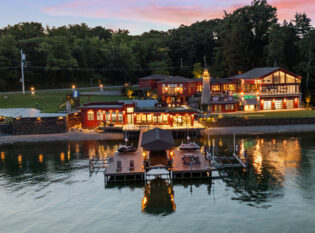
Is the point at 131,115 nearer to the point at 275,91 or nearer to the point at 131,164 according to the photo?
the point at 131,164

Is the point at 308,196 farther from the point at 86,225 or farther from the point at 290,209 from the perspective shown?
the point at 86,225

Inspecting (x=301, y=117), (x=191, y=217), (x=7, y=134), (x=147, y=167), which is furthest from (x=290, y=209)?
(x=7, y=134)

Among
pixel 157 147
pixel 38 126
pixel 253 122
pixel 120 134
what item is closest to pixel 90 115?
pixel 120 134

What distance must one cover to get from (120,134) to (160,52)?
6560cm

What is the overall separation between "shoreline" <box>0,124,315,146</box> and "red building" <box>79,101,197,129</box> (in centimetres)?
372

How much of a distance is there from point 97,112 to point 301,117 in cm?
3419

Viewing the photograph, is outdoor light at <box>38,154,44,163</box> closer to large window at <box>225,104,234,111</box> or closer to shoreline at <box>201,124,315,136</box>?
shoreline at <box>201,124,315,136</box>

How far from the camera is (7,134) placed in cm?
5775

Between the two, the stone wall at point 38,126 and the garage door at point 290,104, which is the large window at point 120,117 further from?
the garage door at point 290,104

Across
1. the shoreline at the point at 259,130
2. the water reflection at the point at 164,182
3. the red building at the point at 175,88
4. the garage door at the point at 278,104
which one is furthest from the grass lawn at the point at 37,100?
the garage door at the point at 278,104

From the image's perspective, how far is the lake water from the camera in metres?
24.5

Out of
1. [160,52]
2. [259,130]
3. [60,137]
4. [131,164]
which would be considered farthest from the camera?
[160,52]

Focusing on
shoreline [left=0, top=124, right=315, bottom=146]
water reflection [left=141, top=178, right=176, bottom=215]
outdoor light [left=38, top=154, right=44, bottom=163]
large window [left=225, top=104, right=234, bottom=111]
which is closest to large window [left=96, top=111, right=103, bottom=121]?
shoreline [left=0, top=124, right=315, bottom=146]

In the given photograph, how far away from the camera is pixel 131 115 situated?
196ft
